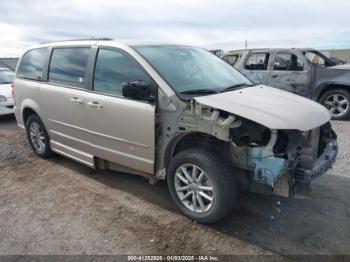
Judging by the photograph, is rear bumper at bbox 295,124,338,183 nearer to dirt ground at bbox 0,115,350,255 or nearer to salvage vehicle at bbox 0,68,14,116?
dirt ground at bbox 0,115,350,255

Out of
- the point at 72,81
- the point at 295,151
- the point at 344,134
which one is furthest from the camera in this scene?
the point at 344,134

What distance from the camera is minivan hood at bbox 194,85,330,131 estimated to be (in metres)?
3.15

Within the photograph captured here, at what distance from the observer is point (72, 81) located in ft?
15.4

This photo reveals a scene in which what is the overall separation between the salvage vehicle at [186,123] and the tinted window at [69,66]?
0.05 feet

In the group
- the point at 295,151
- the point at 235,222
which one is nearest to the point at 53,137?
the point at 235,222

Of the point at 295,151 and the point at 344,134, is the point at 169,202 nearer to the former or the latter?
the point at 295,151

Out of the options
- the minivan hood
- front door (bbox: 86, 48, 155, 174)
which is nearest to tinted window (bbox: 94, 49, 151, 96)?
front door (bbox: 86, 48, 155, 174)

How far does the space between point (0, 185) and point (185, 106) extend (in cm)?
307

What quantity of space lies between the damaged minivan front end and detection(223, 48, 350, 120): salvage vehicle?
5.25 m

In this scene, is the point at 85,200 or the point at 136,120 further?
the point at 85,200

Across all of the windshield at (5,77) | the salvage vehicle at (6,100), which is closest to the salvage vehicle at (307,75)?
the salvage vehicle at (6,100)

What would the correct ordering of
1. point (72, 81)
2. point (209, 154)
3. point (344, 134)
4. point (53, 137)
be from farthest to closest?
point (344, 134)
point (53, 137)
point (72, 81)
point (209, 154)

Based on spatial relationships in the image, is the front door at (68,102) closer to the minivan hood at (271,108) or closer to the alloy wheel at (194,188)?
the alloy wheel at (194,188)

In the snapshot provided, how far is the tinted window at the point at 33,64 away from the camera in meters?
5.39
